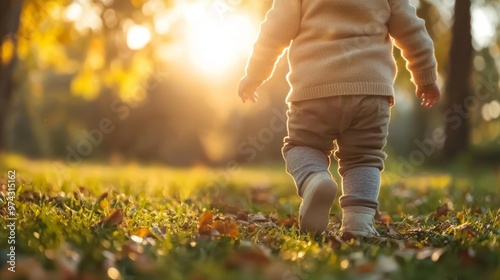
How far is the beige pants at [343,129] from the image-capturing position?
3.25 metres

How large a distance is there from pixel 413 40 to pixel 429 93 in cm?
36

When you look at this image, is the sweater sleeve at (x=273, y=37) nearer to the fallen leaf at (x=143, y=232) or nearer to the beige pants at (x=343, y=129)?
the beige pants at (x=343, y=129)

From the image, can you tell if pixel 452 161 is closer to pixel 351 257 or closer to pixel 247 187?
pixel 247 187

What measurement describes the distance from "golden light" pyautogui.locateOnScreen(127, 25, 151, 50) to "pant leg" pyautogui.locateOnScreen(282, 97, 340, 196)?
6.05m

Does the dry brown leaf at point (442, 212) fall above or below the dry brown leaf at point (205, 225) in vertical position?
above

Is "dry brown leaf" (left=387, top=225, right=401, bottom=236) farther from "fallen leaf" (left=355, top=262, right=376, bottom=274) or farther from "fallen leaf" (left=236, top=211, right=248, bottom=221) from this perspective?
"fallen leaf" (left=355, top=262, right=376, bottom=274)

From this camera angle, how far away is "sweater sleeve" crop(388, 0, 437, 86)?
341 cm

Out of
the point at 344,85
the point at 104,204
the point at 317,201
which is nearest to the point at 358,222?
the point at 317,201

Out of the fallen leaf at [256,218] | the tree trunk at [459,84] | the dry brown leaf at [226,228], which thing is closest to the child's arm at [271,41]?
the fallen leaf at [256,218]

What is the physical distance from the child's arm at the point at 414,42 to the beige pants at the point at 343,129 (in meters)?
0.32

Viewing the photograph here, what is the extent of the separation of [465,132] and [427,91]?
955 cm

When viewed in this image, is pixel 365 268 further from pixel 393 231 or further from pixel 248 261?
pixel 393 231

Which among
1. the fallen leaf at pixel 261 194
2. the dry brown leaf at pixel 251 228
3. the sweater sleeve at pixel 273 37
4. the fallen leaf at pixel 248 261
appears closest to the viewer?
the fallen leaf at pixel 248 261

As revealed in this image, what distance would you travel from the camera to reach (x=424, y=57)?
3490 mm
